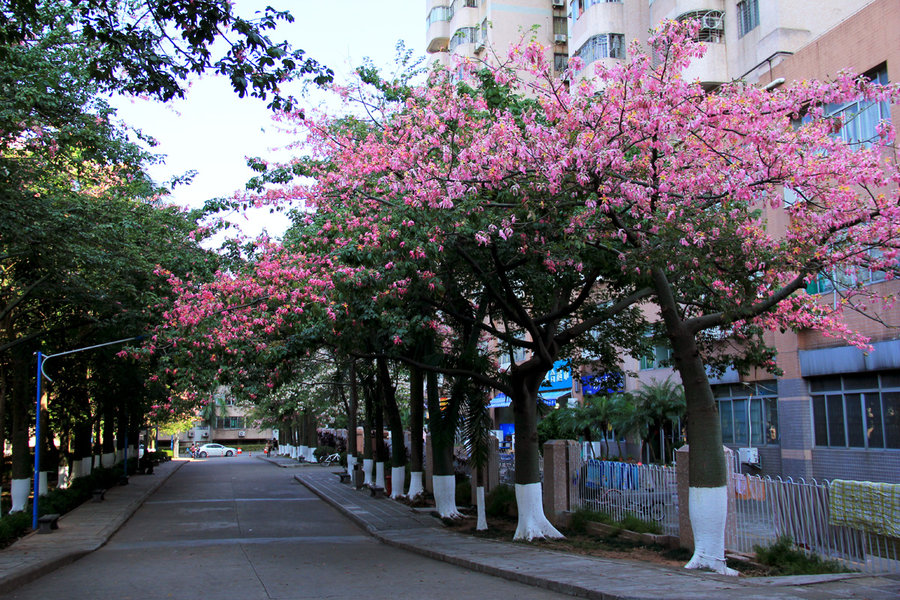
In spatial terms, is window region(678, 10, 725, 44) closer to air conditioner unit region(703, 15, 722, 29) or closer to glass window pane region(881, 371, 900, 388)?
air conditioner unit region(703, 15, 722, 29)

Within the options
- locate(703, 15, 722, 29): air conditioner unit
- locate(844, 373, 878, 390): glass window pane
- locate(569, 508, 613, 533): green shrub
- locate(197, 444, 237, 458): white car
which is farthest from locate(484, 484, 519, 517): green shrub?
locate(197, 444, 237, 458): white car

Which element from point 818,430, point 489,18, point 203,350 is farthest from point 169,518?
point 489,18

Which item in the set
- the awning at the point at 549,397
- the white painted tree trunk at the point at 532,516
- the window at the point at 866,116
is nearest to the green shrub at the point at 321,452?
the awning at the point at 549,397

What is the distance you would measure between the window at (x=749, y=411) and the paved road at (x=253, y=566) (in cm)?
1234

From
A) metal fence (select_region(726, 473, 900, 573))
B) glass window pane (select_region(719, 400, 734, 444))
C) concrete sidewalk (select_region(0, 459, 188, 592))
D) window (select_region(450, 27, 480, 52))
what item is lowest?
concrete sidewalk (select_region(0, 459, 188, 592))

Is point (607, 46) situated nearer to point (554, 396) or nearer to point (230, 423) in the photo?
point (554, 396)

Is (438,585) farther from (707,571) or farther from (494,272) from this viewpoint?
(494,272)

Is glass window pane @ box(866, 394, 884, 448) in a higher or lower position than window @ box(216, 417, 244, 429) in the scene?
higher

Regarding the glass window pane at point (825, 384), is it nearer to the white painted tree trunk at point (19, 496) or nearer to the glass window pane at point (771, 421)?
the glass window pane at point (771, 421)

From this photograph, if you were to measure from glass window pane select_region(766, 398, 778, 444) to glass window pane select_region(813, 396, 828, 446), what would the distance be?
71.0 inches

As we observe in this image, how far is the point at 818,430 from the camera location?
2097cm

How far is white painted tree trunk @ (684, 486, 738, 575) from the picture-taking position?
10.5m

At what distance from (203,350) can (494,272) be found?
6676 mm

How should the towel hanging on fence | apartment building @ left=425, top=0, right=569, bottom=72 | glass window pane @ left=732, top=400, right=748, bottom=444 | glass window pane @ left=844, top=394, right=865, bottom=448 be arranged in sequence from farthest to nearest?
apartment building @ left=425, top=0, right=569, bottom=72
glass window pane @ left=732, top=400, right=748, bottom=444
glass window pane @ left=844, top=394, right=865, bottom=448
the towel hanging on fence
